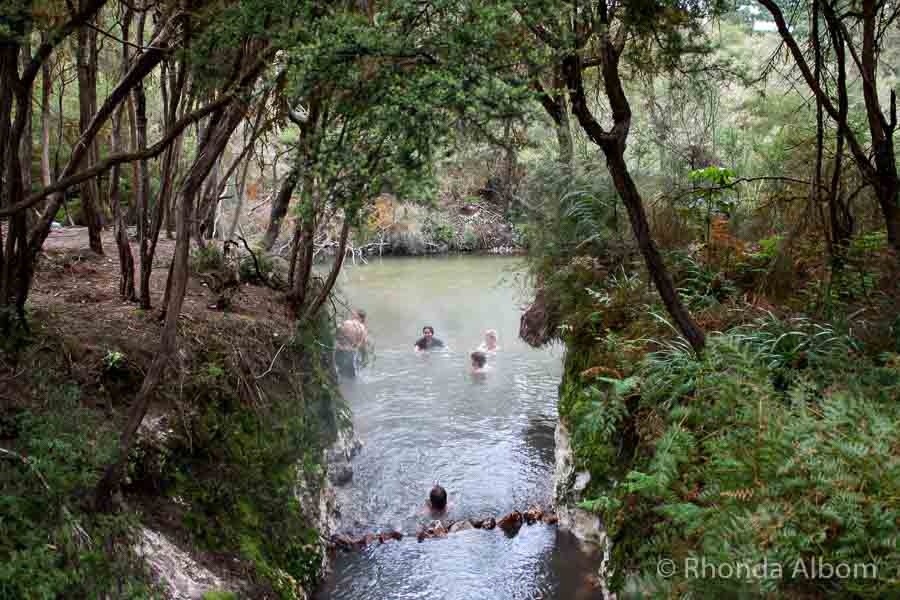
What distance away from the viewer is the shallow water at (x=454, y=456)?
289 inches

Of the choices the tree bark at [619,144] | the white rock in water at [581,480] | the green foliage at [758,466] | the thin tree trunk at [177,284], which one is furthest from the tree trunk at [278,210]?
the green foliage at [758,466]

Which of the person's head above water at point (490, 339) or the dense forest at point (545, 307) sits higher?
the dense forest at point (545, 307)

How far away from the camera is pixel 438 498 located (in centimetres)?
924

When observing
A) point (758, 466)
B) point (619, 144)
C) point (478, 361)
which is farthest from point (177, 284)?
point (478, 361)

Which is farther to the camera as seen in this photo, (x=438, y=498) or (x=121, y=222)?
(x=438, y=498)

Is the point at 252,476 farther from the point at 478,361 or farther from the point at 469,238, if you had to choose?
the point at 469,238

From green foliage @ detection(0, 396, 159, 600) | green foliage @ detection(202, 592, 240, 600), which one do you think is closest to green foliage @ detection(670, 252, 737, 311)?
green foliage @ detection(202, 592, 240, 600)

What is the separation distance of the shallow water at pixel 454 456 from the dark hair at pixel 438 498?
0.20m

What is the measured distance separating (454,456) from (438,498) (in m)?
2.25

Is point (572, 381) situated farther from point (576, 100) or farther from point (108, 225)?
point (108, 225)

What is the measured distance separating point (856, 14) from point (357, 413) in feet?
35.1

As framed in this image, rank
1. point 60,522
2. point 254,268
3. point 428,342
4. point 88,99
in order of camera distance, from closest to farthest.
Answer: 1. point 60,522
2. point 88,99
3. point 254,268
4. point 428,342

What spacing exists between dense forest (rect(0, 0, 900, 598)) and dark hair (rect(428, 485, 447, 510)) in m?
1.89

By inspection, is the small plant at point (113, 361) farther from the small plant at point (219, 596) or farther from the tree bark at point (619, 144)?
the tree bark at point (619, 144)
